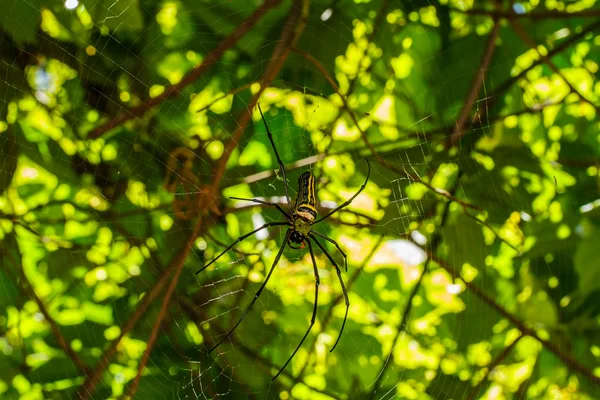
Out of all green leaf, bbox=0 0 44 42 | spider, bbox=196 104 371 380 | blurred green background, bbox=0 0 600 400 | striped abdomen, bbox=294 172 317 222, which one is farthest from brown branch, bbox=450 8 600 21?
green leaf, bbox=0 0 44 42

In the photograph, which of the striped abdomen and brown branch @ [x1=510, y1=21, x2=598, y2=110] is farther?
brown branch @ [x1=510, y1=21, x2=598, y2=110]

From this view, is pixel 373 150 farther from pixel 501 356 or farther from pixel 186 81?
pixel 501 356

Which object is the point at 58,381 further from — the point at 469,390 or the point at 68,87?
the point at 469,390

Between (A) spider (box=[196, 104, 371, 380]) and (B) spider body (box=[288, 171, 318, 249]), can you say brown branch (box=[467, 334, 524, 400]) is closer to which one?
(A) spider (box=[196, 104, 371, 380])

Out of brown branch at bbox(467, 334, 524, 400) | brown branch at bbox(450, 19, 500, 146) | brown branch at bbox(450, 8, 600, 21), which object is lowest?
brown branch at bbox(467, 334, 524, 400)

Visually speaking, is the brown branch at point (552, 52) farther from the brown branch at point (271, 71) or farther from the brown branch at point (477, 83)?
the brown branch at point (271, 71)

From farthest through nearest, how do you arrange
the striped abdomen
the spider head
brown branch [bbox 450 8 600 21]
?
1. brown branch [bbox 450 8 600 21]
2. the spider head
3. the striped abdomen

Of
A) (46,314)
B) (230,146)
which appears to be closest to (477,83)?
(230,146)

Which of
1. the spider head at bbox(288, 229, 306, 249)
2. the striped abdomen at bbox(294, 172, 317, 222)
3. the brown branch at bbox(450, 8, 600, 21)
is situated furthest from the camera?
the brown branch at bbox(450, 8, 600, 21)
